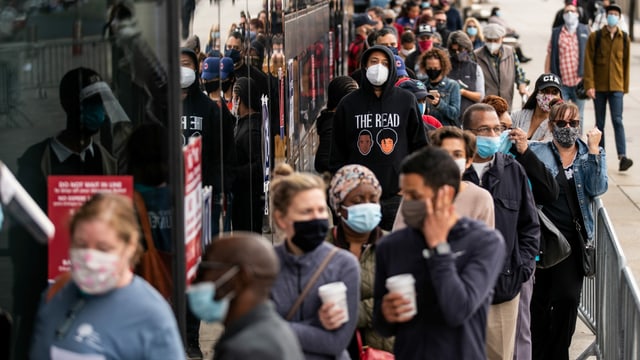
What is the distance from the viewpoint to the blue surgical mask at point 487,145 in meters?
7.09

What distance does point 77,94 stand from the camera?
5188 millimetres

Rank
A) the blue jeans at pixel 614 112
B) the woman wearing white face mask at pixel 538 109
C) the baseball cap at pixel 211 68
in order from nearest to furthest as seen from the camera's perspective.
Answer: the baseball cap at pixel 211 68 → the woman wearing white face mask at pixel 538 109 → the blue jeans at pixel 614 112

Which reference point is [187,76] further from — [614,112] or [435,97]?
[614,112]

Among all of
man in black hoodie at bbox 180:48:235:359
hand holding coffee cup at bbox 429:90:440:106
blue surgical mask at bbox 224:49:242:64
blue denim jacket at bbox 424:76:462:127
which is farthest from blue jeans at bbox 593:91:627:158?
man in black hoodie at bbox 180:48:235:359

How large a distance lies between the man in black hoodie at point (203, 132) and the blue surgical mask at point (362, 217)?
2.38ft

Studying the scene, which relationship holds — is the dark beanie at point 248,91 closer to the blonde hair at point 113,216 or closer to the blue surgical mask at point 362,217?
the blue surgical mask at point 362,217

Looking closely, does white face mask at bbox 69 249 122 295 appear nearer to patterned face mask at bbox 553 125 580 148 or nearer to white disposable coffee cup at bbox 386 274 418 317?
white disposable coffee cup at bbox 386 274 418 317

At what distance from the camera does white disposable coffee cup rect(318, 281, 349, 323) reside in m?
4.82

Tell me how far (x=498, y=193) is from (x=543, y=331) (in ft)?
5.91

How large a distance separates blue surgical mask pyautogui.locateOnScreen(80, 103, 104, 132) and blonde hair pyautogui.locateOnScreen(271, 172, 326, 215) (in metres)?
0.75

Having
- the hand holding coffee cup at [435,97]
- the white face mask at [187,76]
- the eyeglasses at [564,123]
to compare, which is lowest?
the eyeglasses at [564,123]

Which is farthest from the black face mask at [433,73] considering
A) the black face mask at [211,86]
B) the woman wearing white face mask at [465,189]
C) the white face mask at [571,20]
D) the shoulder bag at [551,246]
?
the woman wearing white face mask at [465,189]

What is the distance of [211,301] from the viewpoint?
384 cm

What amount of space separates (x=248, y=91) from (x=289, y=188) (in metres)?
3.07
